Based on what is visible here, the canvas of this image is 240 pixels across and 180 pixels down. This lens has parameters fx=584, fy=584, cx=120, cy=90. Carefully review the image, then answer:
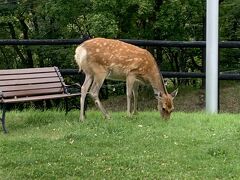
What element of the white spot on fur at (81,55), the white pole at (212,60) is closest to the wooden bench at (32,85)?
the white spot on fur at (81,55)

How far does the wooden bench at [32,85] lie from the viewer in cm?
960

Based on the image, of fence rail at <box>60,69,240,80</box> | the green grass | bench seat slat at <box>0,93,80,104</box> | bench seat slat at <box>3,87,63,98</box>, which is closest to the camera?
the green grass

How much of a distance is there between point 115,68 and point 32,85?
1.46 metres

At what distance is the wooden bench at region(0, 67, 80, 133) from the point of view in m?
9.60

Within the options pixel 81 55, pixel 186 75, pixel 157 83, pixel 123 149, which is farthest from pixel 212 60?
pixel 123 149

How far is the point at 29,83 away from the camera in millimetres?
9969

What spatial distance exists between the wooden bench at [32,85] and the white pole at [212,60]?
2.73 m

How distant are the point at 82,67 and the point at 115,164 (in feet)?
10.1

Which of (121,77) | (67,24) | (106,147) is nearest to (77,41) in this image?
(121,77)

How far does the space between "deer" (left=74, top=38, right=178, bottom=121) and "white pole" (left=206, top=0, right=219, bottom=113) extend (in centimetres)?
158

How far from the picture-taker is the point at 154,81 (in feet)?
32.8

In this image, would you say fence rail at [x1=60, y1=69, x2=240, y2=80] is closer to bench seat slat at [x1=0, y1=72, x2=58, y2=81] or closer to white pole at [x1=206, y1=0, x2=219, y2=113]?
white pole at [x1=206, y1=0, x2=219, y2=113]

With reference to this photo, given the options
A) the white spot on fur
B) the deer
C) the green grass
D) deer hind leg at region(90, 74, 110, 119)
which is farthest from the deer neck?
the white spot on fur

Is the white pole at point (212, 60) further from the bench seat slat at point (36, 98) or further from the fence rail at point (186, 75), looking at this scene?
the bench seat slat at point (36, 98)
